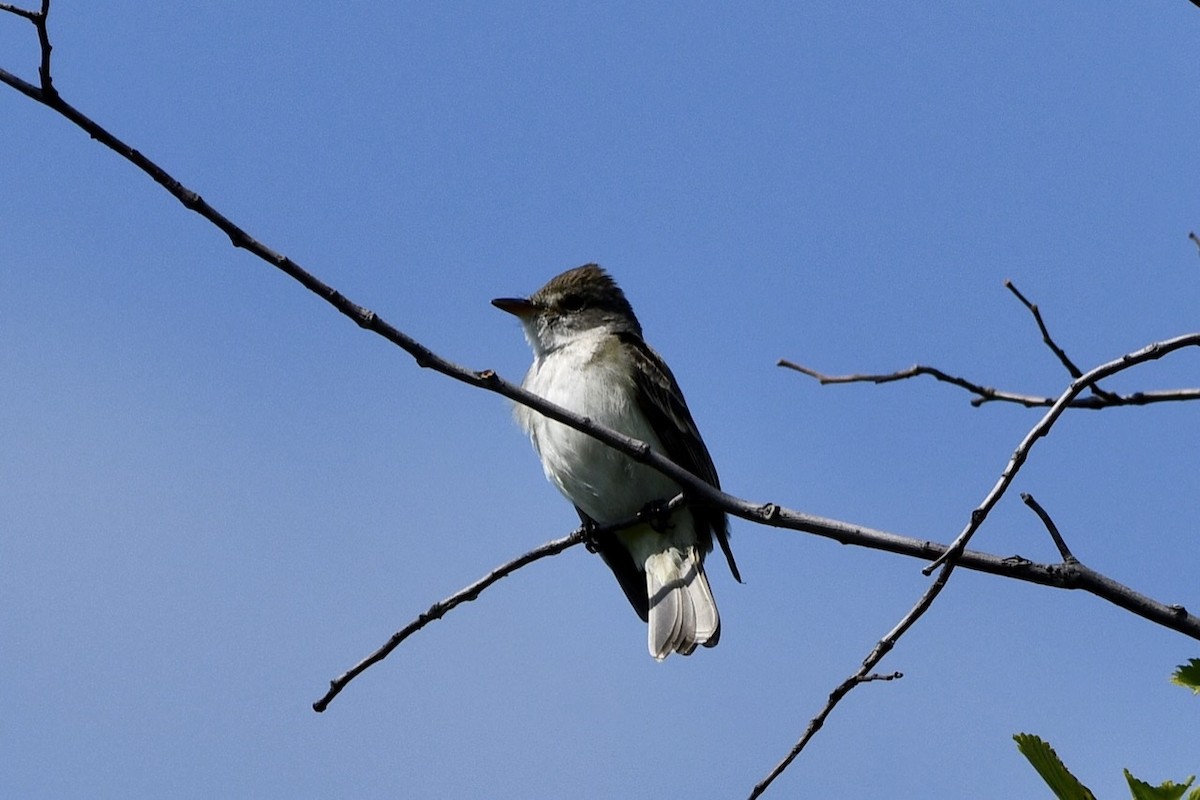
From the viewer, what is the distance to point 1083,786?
8.81 ft

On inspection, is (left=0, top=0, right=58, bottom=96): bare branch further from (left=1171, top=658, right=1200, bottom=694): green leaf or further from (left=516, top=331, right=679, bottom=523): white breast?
(left=516, top=331, right=679, bottom=523): white breast

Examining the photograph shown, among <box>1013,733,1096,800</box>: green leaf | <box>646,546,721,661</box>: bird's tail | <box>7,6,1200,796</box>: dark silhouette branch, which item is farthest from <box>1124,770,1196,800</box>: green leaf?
<box>646,546,721,661</box>: bird's tail

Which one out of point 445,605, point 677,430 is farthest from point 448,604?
point 677,430

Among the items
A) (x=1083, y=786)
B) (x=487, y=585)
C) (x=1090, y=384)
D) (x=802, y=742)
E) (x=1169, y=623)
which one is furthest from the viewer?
(x=487, y=585)

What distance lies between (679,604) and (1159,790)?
4393 mm

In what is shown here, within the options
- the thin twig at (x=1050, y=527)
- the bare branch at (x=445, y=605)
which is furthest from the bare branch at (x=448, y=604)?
the thin twig at (x=1050, y=527)

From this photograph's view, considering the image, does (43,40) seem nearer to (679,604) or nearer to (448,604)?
(448,604)

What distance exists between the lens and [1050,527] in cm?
337

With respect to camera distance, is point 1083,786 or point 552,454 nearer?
point 1083,786

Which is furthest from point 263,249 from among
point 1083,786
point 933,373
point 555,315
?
point 555,315

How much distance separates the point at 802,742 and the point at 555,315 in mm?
4878

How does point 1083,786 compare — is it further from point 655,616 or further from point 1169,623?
point 655,616

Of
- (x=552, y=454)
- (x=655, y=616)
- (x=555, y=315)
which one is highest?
(x=555, y=315)

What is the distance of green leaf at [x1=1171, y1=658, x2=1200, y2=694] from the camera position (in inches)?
114
